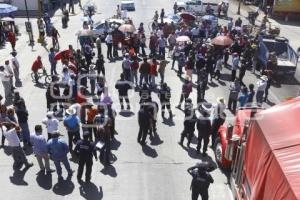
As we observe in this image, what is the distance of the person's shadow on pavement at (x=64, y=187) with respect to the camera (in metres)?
10.8

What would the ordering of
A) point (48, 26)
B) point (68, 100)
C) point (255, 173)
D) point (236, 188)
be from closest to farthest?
point (255, 173)
point (236, 188)
point (68, 100)
point (48, 26)

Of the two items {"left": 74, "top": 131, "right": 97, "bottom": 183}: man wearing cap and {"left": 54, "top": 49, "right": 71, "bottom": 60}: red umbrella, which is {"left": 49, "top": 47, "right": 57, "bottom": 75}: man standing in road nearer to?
{"left": 54, "top": 49, "right": 71, "bottom": 60}: red umbrella

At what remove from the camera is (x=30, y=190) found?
35.6ft

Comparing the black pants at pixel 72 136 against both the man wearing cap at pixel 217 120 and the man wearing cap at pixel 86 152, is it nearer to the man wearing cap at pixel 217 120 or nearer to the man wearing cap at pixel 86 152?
the man wearing cap at pixel 86 152

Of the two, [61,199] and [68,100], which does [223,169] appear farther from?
[68,100]

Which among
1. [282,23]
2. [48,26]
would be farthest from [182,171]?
[282,23]

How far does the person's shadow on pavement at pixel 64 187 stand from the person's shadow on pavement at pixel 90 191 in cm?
30

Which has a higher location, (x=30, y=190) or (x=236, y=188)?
(x=236, y=188)

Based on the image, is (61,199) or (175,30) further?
(175,30)

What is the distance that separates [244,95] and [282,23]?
81.7ft

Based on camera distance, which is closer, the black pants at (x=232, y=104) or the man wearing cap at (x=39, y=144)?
the man wearing cap at (x=39, y=144)

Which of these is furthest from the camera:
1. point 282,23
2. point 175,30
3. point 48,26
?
point 282,23

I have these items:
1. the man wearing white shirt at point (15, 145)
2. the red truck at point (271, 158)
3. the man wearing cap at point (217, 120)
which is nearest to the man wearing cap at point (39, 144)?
the man wearing white shirt at point (15, 145)

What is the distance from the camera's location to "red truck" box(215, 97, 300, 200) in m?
6.51
